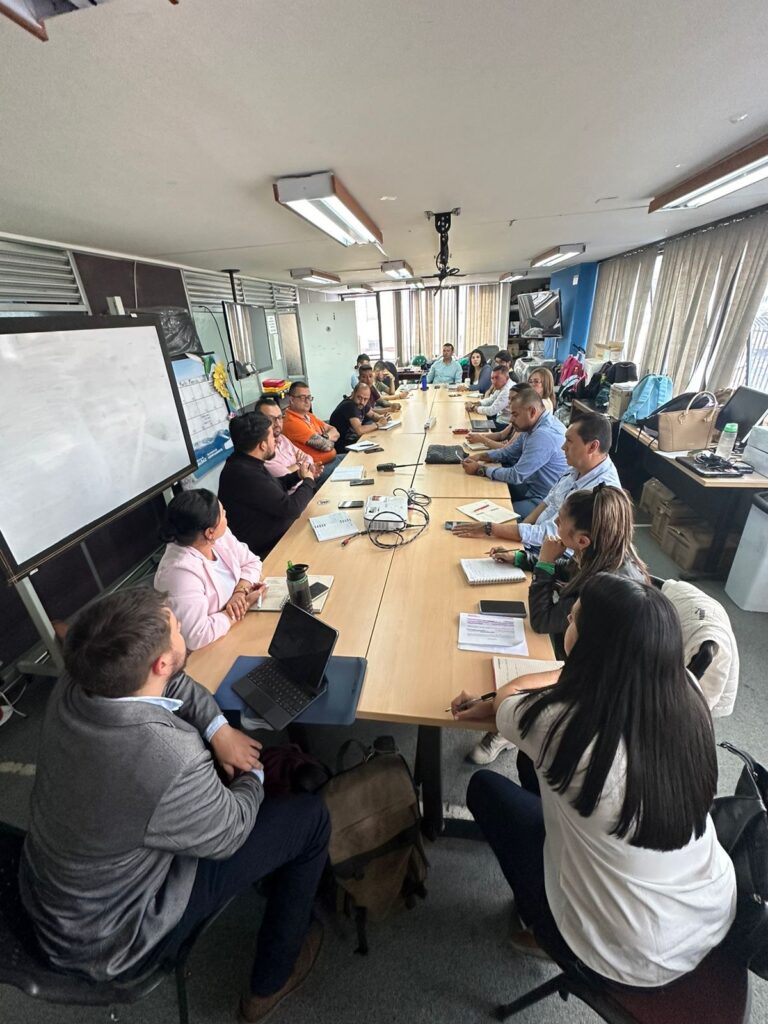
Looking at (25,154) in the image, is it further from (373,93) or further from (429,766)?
(429,766)

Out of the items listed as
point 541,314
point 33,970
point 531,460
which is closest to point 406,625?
point 33,970

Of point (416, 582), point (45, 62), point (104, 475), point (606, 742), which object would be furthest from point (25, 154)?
point (606, 742)

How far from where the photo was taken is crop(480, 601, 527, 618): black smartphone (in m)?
1.57

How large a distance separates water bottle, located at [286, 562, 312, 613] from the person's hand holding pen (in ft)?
2.25

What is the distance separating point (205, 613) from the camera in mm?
1547

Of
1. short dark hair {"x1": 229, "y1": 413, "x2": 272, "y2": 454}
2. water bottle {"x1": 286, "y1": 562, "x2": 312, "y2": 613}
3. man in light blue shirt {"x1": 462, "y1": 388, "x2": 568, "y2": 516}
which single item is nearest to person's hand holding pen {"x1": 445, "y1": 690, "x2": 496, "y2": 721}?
water bottle {"x1": 286, "y1": 562, "x2": 312, "y2": 613}

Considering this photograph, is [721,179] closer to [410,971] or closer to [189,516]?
[189,516]

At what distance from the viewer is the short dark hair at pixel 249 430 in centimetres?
234

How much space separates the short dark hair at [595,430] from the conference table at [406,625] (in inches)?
26.1

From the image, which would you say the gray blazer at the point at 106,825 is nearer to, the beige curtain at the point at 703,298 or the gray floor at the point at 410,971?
the gray floor at the point at 410,971

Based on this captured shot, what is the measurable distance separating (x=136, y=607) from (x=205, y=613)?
0.60m

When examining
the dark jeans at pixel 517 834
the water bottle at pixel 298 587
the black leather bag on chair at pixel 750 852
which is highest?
the water bottle at pixel 298 587

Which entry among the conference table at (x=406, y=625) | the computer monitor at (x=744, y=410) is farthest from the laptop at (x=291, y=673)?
the computer monitor at (x=744, y=410)

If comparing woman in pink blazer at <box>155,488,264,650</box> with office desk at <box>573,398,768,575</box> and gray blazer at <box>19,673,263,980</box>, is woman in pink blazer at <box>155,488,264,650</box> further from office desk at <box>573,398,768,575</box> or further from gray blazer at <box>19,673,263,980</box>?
office desk at <box>573,398,768,575</box>
